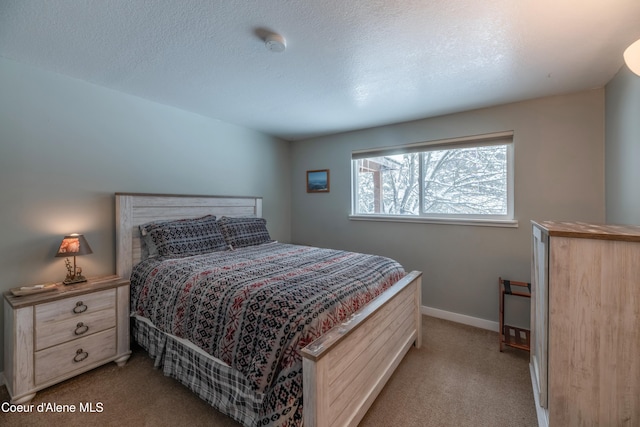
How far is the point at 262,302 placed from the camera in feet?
4.63

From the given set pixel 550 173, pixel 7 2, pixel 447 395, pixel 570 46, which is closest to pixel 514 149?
pixel 550 173

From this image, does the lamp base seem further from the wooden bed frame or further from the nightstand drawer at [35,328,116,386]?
the nightstand drawer at [35,328,116,386]

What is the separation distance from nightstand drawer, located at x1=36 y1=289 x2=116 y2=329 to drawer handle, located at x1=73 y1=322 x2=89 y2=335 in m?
0.07

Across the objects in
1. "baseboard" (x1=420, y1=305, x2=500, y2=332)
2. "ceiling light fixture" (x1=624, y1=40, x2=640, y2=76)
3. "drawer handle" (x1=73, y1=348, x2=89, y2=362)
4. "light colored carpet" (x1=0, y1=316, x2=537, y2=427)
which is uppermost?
"ceiling light fixture" (x1=624, y1=40, x2=640, y2=76)

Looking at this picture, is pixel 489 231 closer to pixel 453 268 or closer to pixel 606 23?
pixel 453 268

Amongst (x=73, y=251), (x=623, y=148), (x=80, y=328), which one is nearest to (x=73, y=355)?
(x=80, y=328)

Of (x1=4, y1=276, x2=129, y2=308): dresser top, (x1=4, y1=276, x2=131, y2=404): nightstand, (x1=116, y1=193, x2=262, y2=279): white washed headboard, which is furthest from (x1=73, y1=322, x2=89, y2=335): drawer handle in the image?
(x1=116, y1=193, x2=262, y2=279): white washed headboard

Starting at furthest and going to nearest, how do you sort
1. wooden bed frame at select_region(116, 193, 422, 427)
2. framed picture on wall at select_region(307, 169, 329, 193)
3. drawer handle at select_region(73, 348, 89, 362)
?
framed picture on wall at select_region(307, 169, 329, 193) → drawer handle at select_region(73, 348, 89, 362) → wooden bed frame at select_region(116, 193, 422, 427)

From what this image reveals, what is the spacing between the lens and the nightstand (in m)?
1.63

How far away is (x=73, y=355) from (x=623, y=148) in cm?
423

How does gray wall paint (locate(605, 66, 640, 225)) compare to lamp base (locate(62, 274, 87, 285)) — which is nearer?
gray wall paint (locate(605, 66, 640, 225))

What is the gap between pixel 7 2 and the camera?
1.32 metres

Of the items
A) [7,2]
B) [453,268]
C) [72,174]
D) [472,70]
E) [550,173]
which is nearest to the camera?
[7,2]

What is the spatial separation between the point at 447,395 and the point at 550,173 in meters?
2.15
